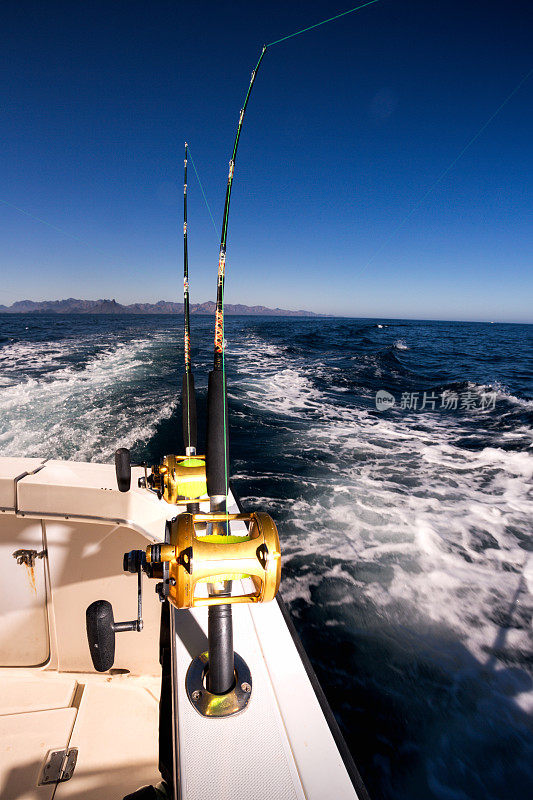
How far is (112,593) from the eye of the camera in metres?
1.73

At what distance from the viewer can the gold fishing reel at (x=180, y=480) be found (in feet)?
3.72

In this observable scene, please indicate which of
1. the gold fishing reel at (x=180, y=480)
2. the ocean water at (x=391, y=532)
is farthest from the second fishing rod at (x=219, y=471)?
the ocean water at (x=391, y=532)

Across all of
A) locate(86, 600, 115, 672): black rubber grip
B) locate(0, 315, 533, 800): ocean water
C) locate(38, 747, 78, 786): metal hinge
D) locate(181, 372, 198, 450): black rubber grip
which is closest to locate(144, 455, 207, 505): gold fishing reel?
locate(181, 372, 198, 450): black rubber grip

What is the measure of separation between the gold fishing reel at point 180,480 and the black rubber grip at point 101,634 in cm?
40

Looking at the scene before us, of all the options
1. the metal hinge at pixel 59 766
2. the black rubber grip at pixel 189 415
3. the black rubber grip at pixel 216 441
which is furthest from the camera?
the black rubber grip at pixel 189 415

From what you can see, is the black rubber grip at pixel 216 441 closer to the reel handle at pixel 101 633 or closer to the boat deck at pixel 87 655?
→ the reel handle at pixel 101 633

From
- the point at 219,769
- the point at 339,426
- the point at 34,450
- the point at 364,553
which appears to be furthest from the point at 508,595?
the point at 34,450

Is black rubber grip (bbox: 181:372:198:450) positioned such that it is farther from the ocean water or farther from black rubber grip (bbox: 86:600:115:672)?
the ocean water

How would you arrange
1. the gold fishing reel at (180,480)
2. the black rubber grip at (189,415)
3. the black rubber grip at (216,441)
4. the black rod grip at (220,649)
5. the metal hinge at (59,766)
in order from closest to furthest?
the black rod grip at (220,649) → the black rubber grip at (216,441) → the gold fishing reel at (180,480) → the metal hinge at (59,766) → the black rubber grip at (189,415)

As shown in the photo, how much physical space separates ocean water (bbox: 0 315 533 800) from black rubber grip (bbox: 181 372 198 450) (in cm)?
178

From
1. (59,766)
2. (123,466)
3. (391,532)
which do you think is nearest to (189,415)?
(123,466)

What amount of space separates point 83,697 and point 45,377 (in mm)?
7531

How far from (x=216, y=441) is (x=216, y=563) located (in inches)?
15.5

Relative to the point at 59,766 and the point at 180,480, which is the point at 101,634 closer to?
the point at 180,480
